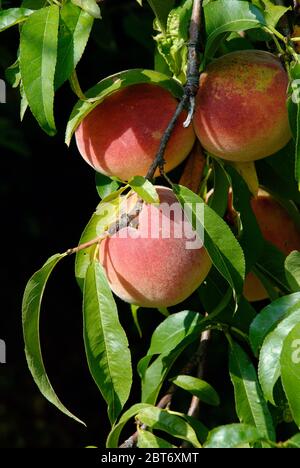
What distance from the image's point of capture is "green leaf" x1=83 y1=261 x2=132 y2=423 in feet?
2.89

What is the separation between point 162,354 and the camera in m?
1.08

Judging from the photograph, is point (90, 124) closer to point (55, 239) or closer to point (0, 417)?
point (55, 239)

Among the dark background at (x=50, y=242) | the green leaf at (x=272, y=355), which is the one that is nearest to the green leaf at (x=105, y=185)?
the green leaf at (x=272, y=355)

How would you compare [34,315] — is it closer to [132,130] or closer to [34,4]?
[132,130]

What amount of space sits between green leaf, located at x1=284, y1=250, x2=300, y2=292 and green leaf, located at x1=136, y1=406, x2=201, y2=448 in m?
0.21

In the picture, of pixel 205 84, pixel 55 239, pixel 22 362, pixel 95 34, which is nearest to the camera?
pixel 205 84

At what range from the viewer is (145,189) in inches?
33.0

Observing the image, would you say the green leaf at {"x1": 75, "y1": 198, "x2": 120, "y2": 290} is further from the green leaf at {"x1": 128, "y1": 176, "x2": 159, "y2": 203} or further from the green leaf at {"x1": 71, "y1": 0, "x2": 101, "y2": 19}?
the green leaf at {"x1": 71, "y1": 0, "x2": 101, "y2": 19}

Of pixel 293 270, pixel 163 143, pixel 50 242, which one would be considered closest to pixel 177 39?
pixel 163 143

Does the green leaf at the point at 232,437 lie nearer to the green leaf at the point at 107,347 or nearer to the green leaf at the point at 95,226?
the green leaf at the point at 107,347

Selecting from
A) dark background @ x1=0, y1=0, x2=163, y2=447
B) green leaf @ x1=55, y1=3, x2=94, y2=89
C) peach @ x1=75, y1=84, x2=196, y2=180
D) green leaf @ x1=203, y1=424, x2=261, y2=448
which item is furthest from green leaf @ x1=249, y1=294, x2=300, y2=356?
dark background @ x1=0, y1=0, x2=163, y2=447

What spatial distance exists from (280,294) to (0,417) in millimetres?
1636
